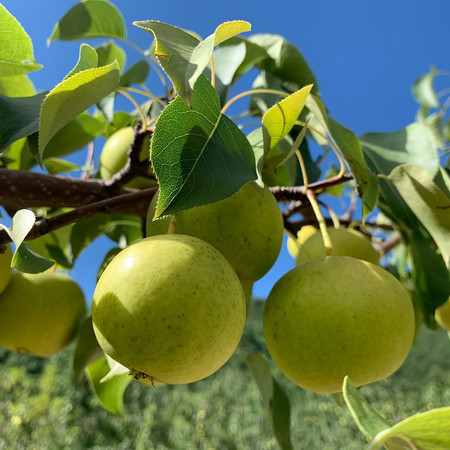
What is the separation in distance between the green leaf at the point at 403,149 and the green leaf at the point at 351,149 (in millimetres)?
175

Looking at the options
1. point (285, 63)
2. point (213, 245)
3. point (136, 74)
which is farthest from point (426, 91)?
point (213, 245)

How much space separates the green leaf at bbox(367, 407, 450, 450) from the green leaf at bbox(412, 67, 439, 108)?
210 cm

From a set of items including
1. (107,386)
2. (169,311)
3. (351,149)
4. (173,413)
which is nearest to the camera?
(169,311)

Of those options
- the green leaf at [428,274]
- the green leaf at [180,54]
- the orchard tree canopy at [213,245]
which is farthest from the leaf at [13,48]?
the green leaf at [428,274]

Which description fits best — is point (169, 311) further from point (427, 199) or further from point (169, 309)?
point (427, 199)

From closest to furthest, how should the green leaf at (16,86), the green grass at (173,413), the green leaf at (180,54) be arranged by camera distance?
the green leaf at (180,54) < the green leaf at (16,86) < the green grass at (173,413)

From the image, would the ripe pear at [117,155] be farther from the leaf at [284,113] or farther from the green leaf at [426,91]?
the green leaf at [426,91]

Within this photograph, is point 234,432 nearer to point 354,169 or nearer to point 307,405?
point 307,405

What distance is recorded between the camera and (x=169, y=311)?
1.71 ft

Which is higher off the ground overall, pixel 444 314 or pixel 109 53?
pixel 109 53

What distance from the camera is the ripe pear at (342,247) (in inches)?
37.3

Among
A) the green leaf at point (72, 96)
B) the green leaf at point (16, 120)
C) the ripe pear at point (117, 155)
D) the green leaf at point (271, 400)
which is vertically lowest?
the green leaf at point (271, 400)

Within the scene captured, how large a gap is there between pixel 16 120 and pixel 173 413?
793cm

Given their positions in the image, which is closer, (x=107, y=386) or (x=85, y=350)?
(x=85, y=350)
